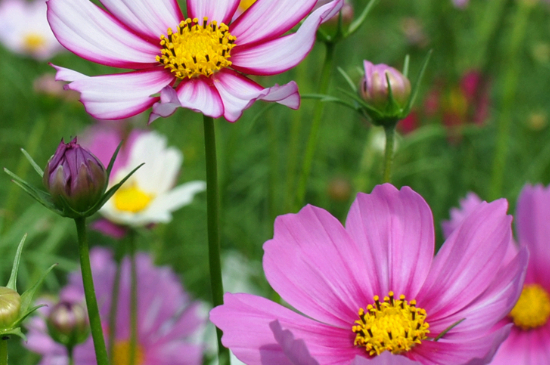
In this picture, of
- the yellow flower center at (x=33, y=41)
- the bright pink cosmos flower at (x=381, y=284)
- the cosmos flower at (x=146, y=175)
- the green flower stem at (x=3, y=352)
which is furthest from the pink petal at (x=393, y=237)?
the yellow flower center at (x=33, y=41)

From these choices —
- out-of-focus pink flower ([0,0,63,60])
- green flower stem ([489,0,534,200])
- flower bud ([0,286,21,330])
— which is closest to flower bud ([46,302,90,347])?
flower bud ([0,286,21,330])

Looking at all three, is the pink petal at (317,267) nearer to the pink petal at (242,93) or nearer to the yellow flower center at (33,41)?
the pink petal at (242,93)

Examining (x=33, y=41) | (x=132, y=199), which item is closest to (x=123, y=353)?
(x=132, y=199)

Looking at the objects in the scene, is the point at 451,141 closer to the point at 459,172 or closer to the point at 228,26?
the point at 459,172

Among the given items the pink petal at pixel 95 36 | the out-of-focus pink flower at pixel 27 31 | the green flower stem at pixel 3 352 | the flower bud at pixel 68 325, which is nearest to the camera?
the green flower stem at pixel 3 352

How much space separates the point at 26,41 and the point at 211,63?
1561 millimetres

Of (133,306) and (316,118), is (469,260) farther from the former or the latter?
(133,306)

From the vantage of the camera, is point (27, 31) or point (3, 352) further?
point (27, 31)

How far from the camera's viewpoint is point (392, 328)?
449 mm

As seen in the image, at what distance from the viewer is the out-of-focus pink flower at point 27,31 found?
6.00 feet

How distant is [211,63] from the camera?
0.51 meters

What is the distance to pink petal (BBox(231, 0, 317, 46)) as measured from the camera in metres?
0.48

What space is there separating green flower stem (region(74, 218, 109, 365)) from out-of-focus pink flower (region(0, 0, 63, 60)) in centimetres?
147

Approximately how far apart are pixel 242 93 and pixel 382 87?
0.33 feet
